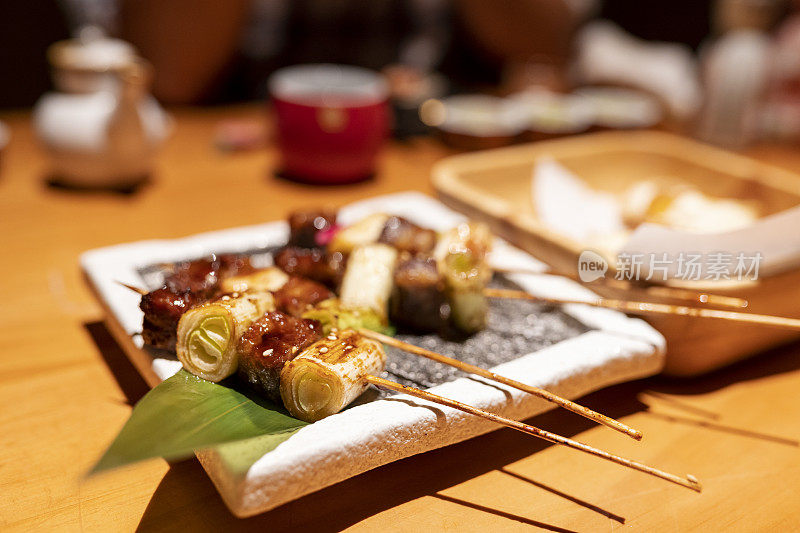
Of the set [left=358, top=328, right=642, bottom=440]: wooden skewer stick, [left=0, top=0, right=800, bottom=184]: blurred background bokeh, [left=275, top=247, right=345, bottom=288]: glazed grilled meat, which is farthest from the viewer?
A: [left=0, top=0, right=800, bottom=184]: blurred background bokeh

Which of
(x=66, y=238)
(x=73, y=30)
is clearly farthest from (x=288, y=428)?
(x=73, y=30)

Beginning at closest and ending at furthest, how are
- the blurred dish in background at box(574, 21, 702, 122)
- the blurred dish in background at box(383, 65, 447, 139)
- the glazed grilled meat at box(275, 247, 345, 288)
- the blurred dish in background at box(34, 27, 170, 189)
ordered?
the glazed grilled meat at box(275, 247, 345, 288) < the blurred dish in background at box(34, 27, 170, 189) < the blurred dish in background at box(383, 65, 447, 139) < the blurred dish in background at box(574, 21, 702, 122)

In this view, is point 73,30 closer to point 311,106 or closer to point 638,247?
point 311,106

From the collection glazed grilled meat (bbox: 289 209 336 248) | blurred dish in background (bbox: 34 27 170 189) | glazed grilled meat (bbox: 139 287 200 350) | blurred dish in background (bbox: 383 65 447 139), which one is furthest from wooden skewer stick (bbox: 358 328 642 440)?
blurred dish in background (bbox: 383 65 447 139)

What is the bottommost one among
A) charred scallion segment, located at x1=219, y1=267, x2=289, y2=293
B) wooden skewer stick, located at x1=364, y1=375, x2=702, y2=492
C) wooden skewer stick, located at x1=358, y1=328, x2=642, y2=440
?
wooden skewer stick, located at x1=364, y1=375, x2=702, y2=492

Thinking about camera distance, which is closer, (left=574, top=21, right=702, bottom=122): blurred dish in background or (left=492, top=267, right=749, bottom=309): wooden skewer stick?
(left=492, top=267, right=749, bottom=309): wooden skewer stick

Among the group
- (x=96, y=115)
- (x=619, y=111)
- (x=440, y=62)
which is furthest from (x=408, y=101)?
(x=440, y=62)

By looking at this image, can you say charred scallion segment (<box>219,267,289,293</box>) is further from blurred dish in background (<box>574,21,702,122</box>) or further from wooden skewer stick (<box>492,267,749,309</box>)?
blurred dish in background (<box>574,21,702,122</box>)

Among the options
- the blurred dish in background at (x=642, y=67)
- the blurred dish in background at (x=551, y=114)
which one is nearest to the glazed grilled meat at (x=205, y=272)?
the blurred dish in background at (x=551, y=114)
